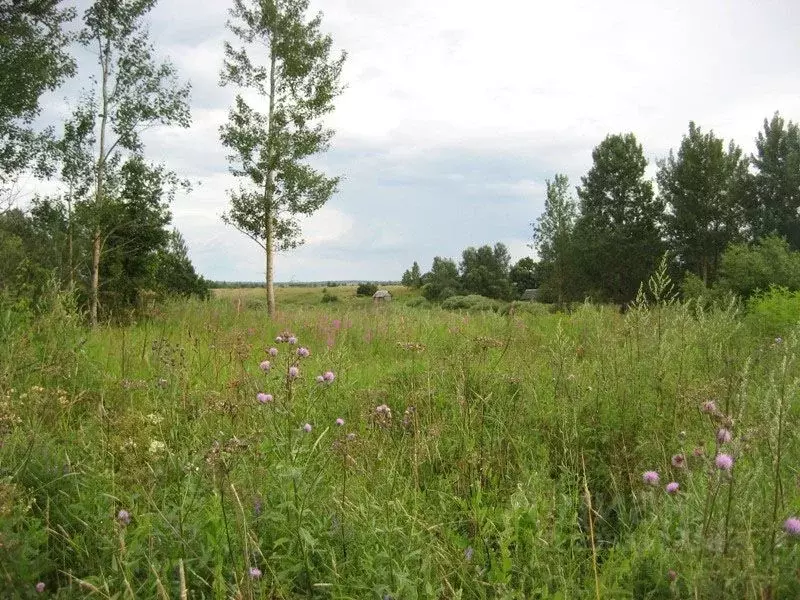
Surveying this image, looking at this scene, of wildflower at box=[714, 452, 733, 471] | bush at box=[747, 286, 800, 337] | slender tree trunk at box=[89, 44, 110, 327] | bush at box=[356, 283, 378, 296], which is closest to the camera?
wildflower at box=[714, 452, 733, 471]

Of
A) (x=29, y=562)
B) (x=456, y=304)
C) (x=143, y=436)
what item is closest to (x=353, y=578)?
(x=29, y=562)

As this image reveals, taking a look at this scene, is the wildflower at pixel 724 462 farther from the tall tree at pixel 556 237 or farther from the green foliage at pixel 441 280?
the green foliage at pixel 441 280

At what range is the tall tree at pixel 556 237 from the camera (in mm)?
40812

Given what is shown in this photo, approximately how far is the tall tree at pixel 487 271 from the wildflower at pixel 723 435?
5636 centimetres

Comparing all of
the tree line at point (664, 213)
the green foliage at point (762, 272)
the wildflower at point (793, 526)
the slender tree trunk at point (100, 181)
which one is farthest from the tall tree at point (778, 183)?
the wildflower at point (793, 526)

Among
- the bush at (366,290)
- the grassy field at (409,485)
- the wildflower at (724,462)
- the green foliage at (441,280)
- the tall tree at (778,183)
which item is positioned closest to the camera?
the wildflower at (724,462)

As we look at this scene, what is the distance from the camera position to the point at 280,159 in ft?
61.9

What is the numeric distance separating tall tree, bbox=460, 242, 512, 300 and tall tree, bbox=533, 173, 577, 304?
15205 millimetres

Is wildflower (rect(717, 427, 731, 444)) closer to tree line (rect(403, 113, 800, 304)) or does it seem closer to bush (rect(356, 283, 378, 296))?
tree line (rect(403, 113, 800, 304))

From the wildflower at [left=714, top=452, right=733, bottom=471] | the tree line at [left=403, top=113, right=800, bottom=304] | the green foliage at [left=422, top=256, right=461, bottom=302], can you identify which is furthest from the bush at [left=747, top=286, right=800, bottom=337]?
the green foliage at [left=422, top=256, right=461, bottom=302]

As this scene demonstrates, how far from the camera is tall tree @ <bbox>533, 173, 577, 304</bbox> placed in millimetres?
40812

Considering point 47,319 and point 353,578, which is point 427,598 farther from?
point 47,319

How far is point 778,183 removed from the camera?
130ft

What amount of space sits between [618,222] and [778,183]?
10056 millimetres
